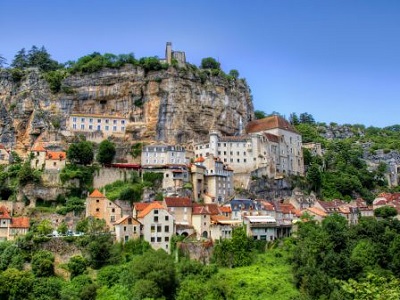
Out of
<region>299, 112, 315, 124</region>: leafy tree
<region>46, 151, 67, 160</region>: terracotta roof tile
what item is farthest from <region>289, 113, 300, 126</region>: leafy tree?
<region>46, 151, 67, 160</region>: terracotta roof tile

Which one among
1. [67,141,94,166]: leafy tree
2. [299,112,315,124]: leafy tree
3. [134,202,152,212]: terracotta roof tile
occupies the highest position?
[299,112,315,124]: leafy tree

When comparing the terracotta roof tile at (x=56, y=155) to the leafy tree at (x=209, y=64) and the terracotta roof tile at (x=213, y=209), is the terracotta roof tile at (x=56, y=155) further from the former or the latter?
the leafy tree at (x=209, y=64)

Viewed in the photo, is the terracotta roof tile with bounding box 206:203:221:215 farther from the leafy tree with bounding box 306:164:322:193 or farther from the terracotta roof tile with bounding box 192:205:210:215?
the leafy tree with bounding box 306:164:322:193

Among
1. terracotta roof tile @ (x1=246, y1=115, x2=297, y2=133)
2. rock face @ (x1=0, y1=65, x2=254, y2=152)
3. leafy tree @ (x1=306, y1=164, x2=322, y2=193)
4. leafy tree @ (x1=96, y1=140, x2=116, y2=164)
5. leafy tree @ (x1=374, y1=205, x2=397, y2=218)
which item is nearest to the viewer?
leafy tree @ (x1=96, y1=140, x2=116, y2=164)

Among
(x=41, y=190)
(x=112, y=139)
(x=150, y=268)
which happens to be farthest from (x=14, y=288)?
(x=112, y=139)

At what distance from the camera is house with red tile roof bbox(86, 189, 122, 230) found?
60125 millimetres

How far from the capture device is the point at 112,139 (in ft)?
259

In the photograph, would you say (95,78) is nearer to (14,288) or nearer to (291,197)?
(291,197)

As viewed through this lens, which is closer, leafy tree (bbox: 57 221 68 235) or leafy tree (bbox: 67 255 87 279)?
leafy tree (bbox: 67 255 87 279)

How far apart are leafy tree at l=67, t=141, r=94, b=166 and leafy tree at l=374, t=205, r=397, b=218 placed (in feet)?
128

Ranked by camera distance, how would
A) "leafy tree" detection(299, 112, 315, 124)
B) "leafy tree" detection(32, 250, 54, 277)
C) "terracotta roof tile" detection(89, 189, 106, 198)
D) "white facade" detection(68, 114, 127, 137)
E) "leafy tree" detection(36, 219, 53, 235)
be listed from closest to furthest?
"leafy tree" detection(32, 250, 54, 277) → "leafy tree" detection(36, 219, 53, 235) → "terracotta roof tile" detection(89, 189, 106, 198) → "white facade" detection(68, 114, 127, 137) → "leafy tree" detection(299, 112, 315, 124)

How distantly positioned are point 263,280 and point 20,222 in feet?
86.8

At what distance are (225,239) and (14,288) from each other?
21.3 meters

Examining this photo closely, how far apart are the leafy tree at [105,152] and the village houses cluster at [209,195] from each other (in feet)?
6.80
